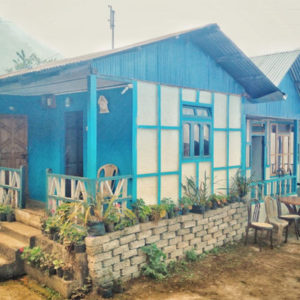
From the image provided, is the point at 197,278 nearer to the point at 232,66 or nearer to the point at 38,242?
the point at 38,242

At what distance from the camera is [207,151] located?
935 centimetres

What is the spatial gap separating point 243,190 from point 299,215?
7.36 ft

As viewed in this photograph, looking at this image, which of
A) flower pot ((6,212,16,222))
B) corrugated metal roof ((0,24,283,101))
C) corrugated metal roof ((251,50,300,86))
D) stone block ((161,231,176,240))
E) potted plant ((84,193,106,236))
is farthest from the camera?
corrugated metal roof ((251,50,300,86))

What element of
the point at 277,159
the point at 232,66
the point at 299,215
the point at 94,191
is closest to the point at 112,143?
→ the point at 94,191

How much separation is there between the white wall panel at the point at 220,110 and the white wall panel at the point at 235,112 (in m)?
0.28

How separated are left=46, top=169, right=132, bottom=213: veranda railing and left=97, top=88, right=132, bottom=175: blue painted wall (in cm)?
53

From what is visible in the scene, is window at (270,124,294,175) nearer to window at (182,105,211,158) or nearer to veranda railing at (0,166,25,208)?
window at (182,105,211,158)

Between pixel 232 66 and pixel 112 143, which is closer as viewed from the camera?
pixel 112 143

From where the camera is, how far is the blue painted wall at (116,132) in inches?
303

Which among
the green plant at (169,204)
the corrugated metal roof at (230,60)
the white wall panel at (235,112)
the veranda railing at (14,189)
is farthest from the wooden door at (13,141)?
the white wall panel at (235,112)

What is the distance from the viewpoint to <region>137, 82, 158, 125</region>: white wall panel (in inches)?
298

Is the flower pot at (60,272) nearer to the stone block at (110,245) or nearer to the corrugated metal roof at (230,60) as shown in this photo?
the stone block at (110,245)

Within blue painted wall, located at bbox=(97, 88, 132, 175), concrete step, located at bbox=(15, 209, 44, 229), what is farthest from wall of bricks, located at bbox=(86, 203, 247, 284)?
concrete step, located at bbox=(15, 209, 44, 229)

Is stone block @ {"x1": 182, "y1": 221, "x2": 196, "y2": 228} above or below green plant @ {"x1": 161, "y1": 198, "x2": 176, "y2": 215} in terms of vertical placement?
below
